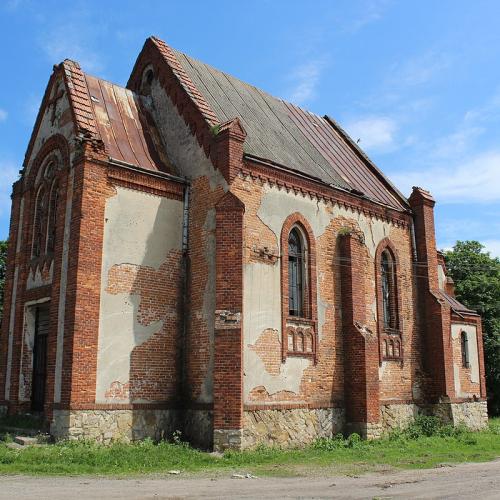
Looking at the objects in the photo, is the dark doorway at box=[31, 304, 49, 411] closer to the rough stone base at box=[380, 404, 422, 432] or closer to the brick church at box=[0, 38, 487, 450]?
the brick church at box=[0, 38, 487, 450]

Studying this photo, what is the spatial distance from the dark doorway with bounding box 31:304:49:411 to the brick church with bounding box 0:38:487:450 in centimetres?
5

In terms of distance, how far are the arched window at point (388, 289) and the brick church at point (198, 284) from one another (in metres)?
0.07

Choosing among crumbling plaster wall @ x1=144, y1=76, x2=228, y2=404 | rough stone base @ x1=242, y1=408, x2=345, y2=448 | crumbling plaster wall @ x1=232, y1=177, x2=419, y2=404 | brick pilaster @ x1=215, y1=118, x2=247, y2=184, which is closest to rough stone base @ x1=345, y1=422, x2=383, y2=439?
rough stone base @ x1=242, y1=408, x2=345, y2=448

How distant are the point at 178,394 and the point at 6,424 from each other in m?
4.34

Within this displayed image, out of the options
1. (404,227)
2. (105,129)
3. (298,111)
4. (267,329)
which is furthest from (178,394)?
(298,111)

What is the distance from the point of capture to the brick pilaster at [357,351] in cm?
1673

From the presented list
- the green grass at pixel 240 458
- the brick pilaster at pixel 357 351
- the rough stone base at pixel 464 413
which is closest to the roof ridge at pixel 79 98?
the green grass at pixel 240 458

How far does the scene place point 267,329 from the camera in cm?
1536

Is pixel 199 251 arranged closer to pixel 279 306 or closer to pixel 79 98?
pixel 279 306

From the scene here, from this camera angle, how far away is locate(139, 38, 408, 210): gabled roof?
17828 millimetres

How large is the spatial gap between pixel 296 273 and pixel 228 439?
517cm

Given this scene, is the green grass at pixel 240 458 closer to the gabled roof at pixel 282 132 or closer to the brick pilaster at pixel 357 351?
the brick pilaster at pixel 357 351

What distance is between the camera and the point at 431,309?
20.2 meters

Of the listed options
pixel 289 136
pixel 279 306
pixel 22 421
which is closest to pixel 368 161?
pixel 289 136
